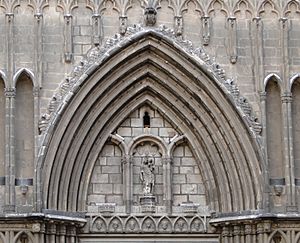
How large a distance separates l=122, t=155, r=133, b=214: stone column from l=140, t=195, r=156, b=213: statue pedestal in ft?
0.72

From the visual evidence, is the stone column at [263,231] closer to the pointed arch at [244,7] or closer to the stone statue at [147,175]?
the stone statue at [147,175]

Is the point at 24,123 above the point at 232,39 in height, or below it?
below

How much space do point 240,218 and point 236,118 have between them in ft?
5.48

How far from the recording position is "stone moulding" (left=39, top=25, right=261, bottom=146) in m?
17.9

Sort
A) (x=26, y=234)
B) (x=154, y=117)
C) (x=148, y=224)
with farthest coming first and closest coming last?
1. (x=154, y=117)
2. (x=148, y=224)
3. (x=26, y=234)

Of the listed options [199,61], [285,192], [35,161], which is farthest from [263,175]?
[35,161]

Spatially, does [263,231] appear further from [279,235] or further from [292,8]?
[292,8]

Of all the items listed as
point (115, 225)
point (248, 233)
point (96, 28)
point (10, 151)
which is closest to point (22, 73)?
point (10, 151)

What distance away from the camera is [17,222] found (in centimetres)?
1745

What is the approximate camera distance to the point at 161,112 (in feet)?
61.5

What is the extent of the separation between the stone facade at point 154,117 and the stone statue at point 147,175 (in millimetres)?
23

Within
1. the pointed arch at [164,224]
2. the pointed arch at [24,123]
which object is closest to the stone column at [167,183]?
the pointed arch at [164,224]

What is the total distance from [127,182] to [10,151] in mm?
2089

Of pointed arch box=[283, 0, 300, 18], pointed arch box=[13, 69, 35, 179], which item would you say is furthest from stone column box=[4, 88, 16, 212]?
pointed arch box=[283, 0, 300, 18]
